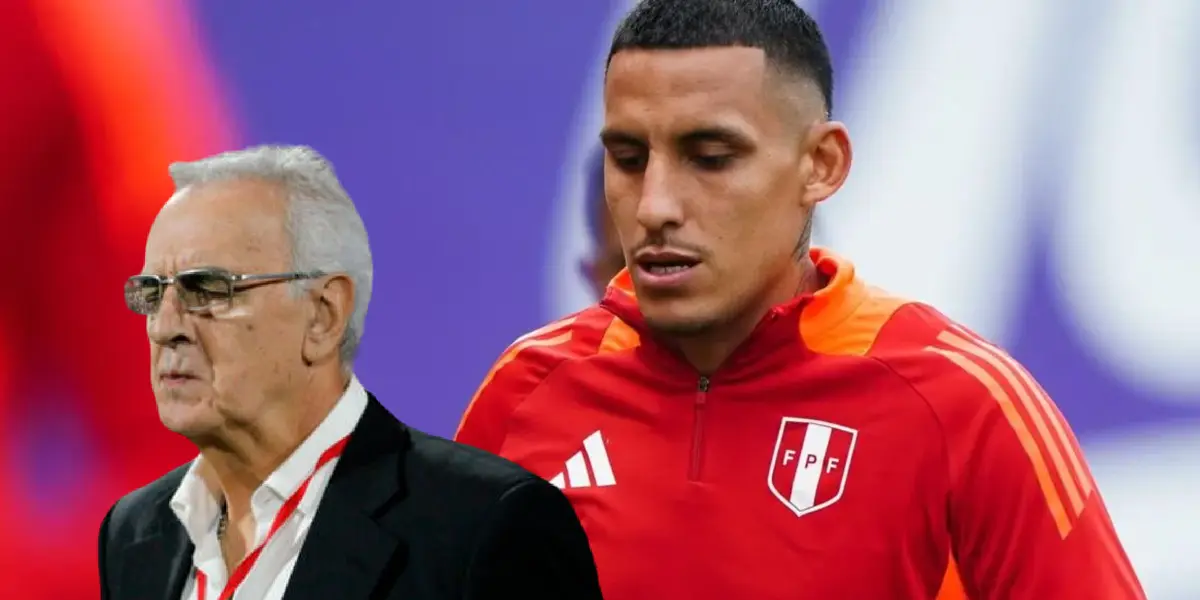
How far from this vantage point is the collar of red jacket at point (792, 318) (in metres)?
2.19

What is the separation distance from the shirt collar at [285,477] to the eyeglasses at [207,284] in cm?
16

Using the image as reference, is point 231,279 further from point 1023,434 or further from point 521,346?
point 1023,434

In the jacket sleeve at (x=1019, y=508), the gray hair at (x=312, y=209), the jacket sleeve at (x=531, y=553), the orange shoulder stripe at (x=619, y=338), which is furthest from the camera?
the orange shoulder stripe at (x=619, y=338)

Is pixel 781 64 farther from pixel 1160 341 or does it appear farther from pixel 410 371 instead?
pixel 410 371

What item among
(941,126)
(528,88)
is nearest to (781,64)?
(941,126)

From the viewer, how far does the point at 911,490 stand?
2.11 m

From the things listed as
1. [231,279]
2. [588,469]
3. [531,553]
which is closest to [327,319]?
[231,279]

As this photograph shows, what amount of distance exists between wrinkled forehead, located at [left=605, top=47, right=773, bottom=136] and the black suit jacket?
1.49 ft

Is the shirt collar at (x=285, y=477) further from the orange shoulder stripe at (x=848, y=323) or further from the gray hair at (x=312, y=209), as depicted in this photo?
the orange shoulder stripe at (x=848, y=323)

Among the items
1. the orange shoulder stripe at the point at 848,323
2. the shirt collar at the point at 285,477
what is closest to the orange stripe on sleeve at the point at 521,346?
the orange shoulder stripe at the point at 848,323

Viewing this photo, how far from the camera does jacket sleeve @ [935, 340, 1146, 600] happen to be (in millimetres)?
2055

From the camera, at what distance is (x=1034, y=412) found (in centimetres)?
214

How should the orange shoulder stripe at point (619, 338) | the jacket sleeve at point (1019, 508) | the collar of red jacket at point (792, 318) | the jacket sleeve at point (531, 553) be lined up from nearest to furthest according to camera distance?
the jacket sleeve at point (531, 553)
the jacket sleeve at point (1019, 508)
the collar of red jacket at point (792, 318)
the orange shoulder stripe at point (619, 338)

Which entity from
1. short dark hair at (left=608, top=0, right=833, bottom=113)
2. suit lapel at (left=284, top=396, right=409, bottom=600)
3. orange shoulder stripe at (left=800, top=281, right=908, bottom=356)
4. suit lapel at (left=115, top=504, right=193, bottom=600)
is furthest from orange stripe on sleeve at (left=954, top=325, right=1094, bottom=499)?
Result: suit lapel at (left=115, top=504, right=193, bottom=600)
